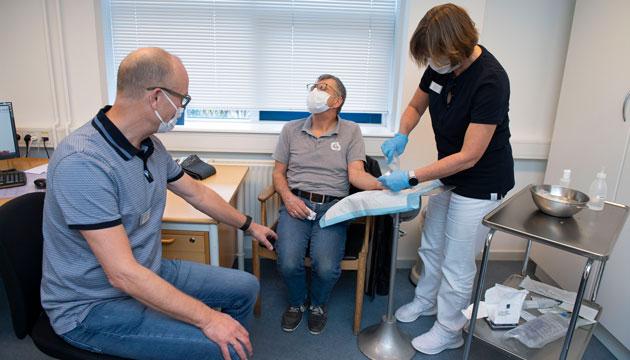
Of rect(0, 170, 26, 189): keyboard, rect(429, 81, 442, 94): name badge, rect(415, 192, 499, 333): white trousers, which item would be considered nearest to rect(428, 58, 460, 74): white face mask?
rect(429, 81, 442, 94): name badge

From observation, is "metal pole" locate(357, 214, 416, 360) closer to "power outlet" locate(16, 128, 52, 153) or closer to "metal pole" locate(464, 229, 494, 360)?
"metal pole" locate(464, 229, 494, 360)

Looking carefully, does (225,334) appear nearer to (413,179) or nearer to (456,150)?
(413,179)

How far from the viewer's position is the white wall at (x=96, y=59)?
244 cm

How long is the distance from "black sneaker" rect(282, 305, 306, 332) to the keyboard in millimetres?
1467

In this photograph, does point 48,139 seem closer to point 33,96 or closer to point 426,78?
point 33,96

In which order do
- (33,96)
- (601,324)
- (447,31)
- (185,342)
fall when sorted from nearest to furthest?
(185,342), (447,31), (601,324), (33,96)

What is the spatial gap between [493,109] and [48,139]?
2527 millimetres

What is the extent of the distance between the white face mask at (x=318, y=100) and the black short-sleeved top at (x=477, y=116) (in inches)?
20.0

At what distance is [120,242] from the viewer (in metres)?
1.16

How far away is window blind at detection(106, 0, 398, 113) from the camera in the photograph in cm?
259

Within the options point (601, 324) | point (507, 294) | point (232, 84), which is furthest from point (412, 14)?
point (601, 324)

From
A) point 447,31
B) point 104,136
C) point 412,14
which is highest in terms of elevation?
point 412,14

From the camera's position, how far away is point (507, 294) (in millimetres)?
1923

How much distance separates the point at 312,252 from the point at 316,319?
0.39 m
